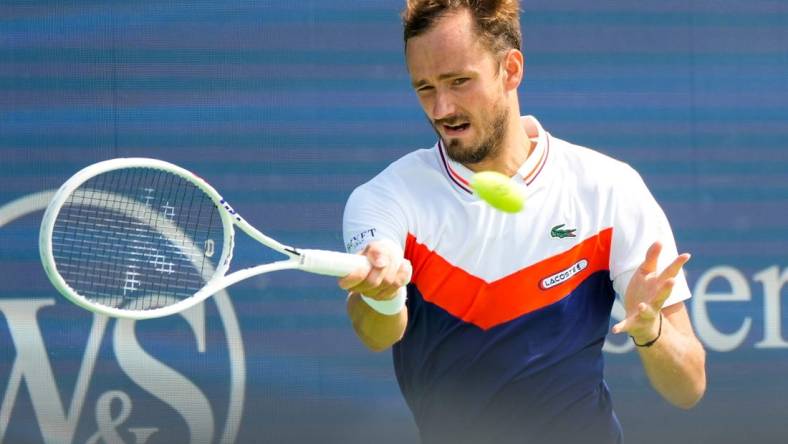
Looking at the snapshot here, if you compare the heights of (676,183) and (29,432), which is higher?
(676,183)

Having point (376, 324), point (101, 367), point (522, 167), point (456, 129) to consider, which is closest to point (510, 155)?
point (522, 167)

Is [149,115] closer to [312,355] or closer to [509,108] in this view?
[312,355]

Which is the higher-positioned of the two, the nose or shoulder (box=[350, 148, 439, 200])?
the nose

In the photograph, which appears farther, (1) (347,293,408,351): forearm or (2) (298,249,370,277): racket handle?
(1) (347,293,408,351): forearm

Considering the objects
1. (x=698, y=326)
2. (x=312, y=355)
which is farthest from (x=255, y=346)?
(x=698, y=326)

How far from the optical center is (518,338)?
122 inches

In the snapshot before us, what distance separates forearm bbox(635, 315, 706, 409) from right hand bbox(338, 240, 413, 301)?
1.84 feet

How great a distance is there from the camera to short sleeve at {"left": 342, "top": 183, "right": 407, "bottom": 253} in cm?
298

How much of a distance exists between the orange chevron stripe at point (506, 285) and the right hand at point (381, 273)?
335 mm

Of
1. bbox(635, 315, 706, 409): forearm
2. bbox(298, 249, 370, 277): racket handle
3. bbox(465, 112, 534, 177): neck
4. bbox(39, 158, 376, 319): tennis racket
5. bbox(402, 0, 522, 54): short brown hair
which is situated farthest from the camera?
bbox(39, 158, 376, 319): tennis racket

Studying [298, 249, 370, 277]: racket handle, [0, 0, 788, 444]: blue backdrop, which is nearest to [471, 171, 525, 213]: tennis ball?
[298, 249, 370, 277]: racket handle

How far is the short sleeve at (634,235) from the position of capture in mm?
3029

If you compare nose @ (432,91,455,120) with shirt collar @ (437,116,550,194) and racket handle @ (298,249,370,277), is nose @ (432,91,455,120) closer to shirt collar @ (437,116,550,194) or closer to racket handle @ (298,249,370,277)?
shirt collar @ (437,116,550,194)

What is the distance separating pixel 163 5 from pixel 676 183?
199cm
